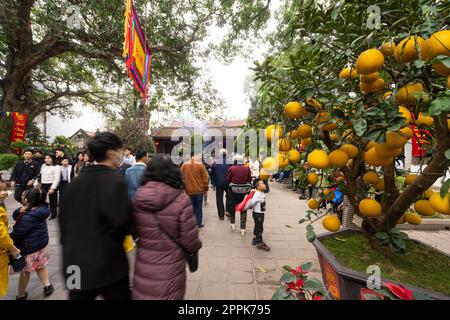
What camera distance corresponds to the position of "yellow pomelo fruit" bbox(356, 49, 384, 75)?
1.20 meters

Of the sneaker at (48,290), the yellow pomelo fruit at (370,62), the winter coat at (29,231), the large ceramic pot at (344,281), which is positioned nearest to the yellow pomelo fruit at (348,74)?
the yellow pomelo fruit at (370,62)

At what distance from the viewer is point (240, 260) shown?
3.75m

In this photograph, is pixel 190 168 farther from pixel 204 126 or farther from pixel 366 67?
pixel 204 126

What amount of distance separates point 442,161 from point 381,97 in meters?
0.52

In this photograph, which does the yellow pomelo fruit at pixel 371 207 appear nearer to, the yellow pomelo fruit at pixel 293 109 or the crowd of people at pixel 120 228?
the yellow pomelo fruit at pixel 293 109

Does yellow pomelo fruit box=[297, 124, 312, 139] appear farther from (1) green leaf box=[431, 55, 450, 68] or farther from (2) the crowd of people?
(2) the crowd of people

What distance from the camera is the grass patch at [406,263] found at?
191cm

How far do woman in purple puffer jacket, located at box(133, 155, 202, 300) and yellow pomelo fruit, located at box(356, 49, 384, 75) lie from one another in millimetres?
1413

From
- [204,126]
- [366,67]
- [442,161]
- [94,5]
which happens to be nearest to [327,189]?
[442,161]

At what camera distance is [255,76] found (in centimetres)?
181

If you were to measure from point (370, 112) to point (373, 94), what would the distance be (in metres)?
0.39

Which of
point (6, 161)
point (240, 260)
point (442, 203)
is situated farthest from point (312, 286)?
point (6, 161)

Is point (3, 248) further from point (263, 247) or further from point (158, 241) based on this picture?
point (263, 247)
